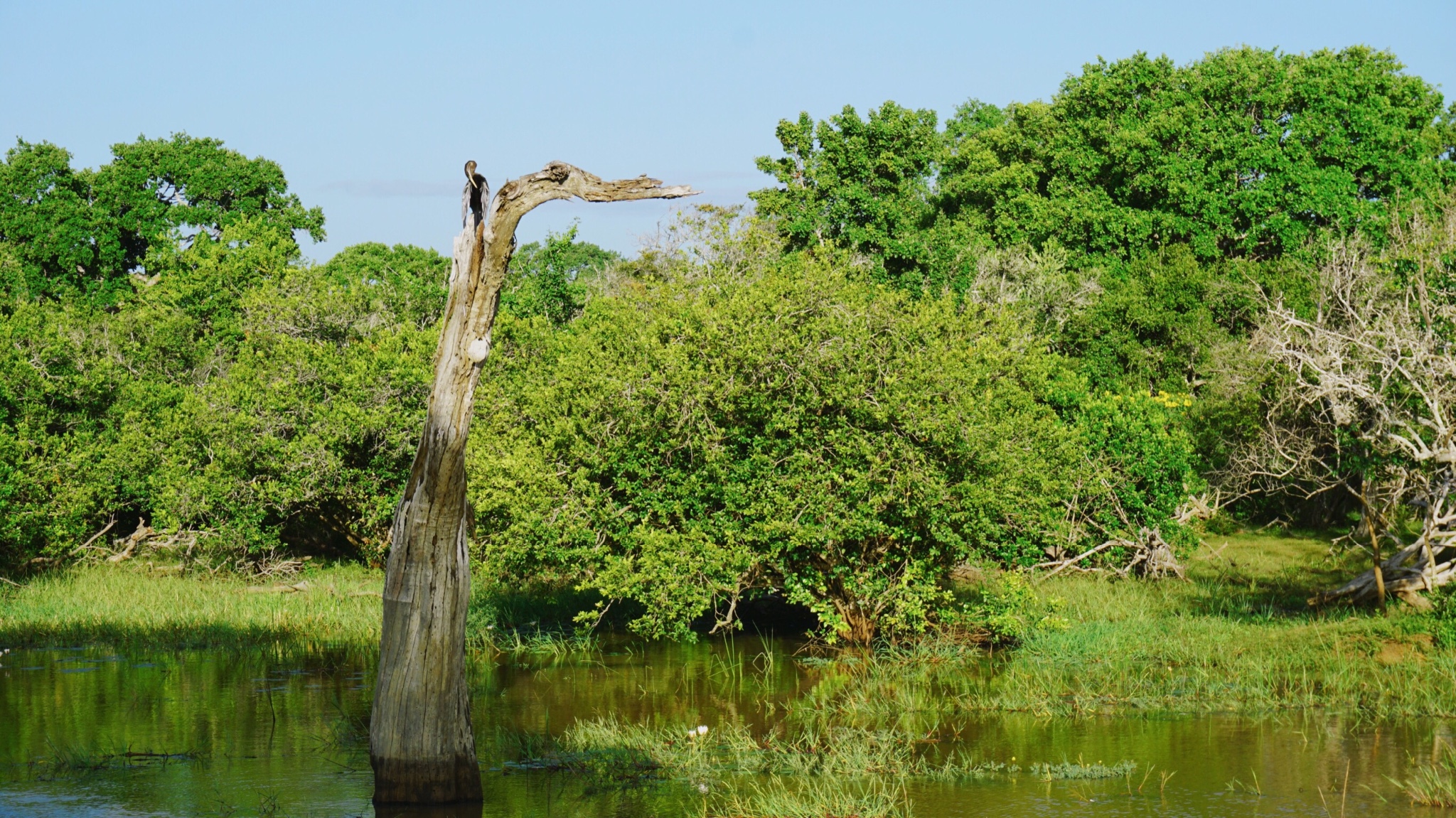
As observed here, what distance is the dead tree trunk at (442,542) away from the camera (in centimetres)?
1110

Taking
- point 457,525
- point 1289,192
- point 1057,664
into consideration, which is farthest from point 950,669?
point 1289,192

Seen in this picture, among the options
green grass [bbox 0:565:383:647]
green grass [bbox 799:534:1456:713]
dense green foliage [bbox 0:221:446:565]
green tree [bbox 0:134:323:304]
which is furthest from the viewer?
green tree [bbox 0:134:323:304]

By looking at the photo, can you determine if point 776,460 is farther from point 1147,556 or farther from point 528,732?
point 1147,556

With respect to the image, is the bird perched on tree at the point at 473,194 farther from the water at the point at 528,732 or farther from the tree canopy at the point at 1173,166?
the tree canopy at the point at 1173,166

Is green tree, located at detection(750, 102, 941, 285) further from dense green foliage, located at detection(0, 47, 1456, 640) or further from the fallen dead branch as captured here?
the fallen dead branch

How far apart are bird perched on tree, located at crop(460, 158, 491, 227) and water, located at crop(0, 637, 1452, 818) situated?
512 cm

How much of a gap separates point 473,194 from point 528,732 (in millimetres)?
7102

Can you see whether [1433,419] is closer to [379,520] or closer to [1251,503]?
[1251,503]

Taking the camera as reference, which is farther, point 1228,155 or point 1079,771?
point 1228,155

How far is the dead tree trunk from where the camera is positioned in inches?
437

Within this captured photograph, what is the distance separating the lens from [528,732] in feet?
50.5

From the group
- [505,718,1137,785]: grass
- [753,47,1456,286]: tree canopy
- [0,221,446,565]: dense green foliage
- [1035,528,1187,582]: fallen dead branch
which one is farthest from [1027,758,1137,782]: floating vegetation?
[753,47,1456,286]: tree canopy

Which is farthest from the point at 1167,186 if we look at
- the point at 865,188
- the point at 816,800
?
the point at 816,800

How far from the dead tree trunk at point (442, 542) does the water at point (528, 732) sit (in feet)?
1.81
